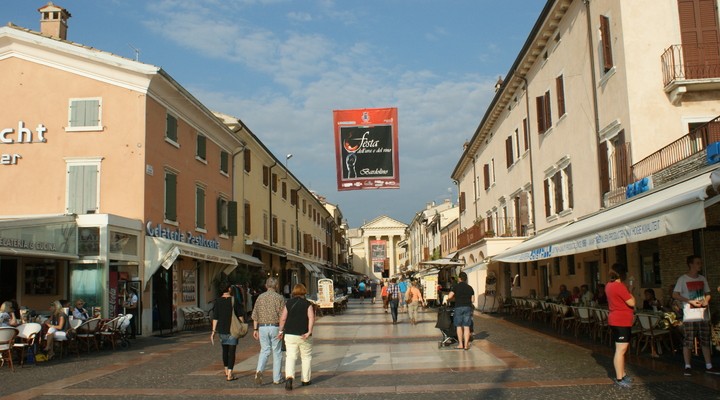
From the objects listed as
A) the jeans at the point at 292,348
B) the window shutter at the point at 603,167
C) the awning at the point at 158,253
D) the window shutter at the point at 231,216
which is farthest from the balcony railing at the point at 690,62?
the window shutter at the point at 231,216

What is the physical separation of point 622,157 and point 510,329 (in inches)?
234

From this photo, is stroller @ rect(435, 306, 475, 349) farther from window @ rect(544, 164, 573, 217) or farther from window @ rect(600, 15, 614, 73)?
window @ rect(544, 164, 573, 217)

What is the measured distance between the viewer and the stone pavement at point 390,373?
8609 millimetres

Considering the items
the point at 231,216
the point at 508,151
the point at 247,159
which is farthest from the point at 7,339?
the point at 508,151

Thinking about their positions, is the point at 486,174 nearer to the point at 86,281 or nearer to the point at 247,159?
the point at 247,159

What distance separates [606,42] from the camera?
15.8 m

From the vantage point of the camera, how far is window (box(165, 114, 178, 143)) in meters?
20.8

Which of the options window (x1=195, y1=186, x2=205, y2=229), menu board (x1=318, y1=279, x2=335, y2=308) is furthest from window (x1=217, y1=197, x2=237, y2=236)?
menu board (x1=318, y1=279, x2=335, y2=308)

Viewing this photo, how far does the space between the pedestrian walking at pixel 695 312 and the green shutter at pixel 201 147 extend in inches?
720

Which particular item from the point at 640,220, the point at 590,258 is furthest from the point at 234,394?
the point at 590,258

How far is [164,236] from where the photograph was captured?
20234mm

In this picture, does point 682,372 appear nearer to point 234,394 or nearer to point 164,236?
point 234,394

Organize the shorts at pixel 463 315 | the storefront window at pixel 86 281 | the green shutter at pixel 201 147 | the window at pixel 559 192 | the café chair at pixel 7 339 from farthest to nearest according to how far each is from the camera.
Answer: the green shutter at pixel 201 147 < the window at pixel 559 192 < the storefront window at pixel 86 281 < the shorts at pixel 463 315 < the café chair at pixel 7 339

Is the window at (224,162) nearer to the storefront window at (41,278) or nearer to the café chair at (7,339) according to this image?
the storefront window at (41,278)
